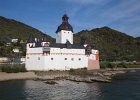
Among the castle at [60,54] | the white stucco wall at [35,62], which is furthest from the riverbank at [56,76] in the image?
the castle at [60,54]

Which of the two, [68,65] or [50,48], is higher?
[50,48]

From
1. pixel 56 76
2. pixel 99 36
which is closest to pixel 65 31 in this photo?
pixel 56 76

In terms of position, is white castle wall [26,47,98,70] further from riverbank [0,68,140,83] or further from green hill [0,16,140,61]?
green hill [0,16,140,61]

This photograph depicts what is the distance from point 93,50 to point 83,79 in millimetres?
15523

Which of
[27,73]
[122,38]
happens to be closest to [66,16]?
[27,73]

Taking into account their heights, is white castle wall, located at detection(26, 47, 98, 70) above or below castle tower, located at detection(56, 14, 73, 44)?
below

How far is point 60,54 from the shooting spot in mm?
50406

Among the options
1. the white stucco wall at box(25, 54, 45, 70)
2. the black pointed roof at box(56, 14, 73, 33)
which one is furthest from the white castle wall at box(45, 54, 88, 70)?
the black pointed roof at box(56, 14, 73, 33)

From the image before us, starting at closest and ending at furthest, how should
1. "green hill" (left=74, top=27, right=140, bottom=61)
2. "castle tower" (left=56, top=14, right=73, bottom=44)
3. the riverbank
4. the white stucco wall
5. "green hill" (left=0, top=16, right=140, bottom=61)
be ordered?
the riverbank
the white stucco wall
"castle tower" (left=56, top=14, right=73, bottom=44)
"green hill" (left=0, top=16, right=140, bottom=61)
"green hill" (left=74, top=27, right=140, bottom=61)

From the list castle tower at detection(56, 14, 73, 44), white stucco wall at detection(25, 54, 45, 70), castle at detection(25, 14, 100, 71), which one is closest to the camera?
white stucco wall at detection(25, 54, 45, 70)

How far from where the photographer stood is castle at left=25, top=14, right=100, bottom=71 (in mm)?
49156

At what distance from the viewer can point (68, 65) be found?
50938mm

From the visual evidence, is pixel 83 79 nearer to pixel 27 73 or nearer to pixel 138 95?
pixel 27 73

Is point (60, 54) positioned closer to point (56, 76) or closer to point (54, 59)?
point (54, 59)
